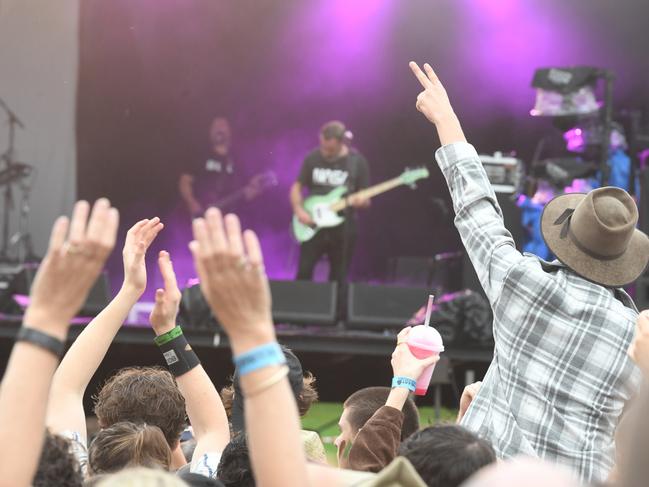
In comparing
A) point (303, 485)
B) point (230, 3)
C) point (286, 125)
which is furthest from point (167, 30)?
point (303, 485)

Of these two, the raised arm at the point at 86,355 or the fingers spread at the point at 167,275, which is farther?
the fingers spread at the point at 167,275

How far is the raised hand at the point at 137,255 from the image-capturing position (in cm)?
241

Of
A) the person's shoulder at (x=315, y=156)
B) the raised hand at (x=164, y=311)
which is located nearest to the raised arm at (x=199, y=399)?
the raised hand at (x=164, y=311)

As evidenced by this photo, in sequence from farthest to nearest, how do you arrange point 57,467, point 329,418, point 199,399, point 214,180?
point 214,180
point 329,418
point 199,399
point 57,467

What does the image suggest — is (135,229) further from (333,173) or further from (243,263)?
(333,173)

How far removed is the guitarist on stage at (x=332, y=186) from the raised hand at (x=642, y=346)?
8.10 m

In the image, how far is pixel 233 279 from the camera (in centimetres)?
143

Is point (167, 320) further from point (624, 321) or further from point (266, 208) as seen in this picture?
point (266, 208)

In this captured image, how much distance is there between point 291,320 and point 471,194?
21.6 ft

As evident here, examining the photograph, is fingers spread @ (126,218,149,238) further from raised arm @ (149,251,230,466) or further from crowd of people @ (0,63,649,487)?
raised arm @ (149,251,230,466)

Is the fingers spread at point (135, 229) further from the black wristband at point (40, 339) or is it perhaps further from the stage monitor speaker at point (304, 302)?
the stage monitor speaker at point (304, 302)

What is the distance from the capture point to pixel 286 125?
11859mm

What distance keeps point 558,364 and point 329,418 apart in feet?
18.4

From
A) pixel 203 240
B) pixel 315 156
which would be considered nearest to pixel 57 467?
pixel 203 240
